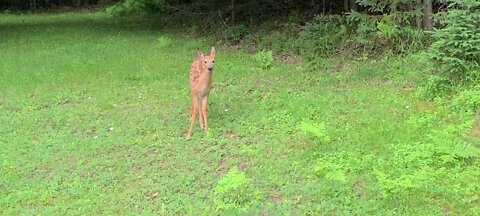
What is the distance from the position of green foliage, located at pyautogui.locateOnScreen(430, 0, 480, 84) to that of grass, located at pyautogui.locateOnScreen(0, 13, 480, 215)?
27.5 inches

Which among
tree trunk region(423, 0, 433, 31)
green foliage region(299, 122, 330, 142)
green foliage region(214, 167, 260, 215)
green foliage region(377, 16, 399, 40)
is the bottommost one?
green foliage region(214, 167, 260, 215)

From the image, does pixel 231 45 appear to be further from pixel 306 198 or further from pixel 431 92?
pixel 306 198

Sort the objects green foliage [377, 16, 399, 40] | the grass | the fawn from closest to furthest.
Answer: the grass < the fawn < green foliage [377, 16, 399, 40]

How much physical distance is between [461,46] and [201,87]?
374 cm

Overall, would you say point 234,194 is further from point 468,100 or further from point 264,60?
point 264,60

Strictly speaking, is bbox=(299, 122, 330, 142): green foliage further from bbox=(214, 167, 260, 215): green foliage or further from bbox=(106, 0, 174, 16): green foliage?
bbox=(106, 0, 174, 16): green foliage

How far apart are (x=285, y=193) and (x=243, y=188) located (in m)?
0.46

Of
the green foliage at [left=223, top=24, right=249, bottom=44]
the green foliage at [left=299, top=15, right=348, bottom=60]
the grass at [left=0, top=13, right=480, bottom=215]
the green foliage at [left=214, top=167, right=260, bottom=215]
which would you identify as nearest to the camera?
the green foliage at [left=214, top=167, right=260, bottom=215]

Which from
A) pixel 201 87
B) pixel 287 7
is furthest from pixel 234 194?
pixel 287 7

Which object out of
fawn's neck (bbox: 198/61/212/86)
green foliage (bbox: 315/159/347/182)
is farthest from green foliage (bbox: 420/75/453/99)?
fawn's neck (bbox: 198/61/212/86)

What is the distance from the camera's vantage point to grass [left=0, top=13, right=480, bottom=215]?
5.48m

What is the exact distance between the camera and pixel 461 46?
773 centimetres

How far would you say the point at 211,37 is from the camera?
1464 cm

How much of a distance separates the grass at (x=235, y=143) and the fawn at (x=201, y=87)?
0.77 feet
